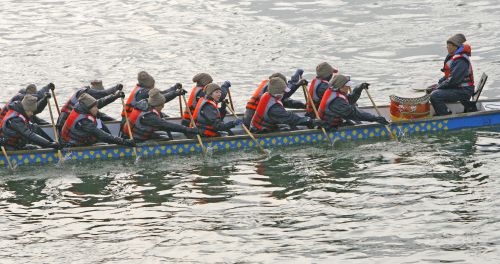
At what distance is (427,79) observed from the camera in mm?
36594

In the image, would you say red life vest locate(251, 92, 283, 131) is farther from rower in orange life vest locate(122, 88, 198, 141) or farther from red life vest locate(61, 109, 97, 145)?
red life vest locate(61, 109, 97, 145)

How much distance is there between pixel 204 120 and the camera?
87.7 feet

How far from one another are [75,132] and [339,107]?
262 inches

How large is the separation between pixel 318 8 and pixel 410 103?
21.7 meters

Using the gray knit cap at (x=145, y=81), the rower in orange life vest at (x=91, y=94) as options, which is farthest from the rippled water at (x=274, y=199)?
the gray knit cap at (x=145, y=81)

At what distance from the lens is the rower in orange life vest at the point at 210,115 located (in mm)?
26455

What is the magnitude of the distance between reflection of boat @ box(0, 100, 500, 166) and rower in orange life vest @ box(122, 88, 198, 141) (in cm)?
35

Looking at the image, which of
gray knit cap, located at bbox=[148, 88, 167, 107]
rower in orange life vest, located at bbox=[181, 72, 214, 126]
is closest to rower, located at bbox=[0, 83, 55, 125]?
gray knit cap, located at bbox=[148, 88, 167, 107]

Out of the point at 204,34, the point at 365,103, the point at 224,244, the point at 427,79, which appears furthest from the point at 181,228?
the point at 204,34

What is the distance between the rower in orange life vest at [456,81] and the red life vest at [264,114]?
14.4 ft

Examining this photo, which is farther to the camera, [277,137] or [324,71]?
[324,71]

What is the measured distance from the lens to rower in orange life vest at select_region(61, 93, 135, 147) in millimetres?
25656

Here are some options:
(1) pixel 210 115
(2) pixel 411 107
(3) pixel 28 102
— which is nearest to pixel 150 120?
(1) pixel 210 115

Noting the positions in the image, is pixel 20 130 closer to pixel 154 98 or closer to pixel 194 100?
pixel 154 98
